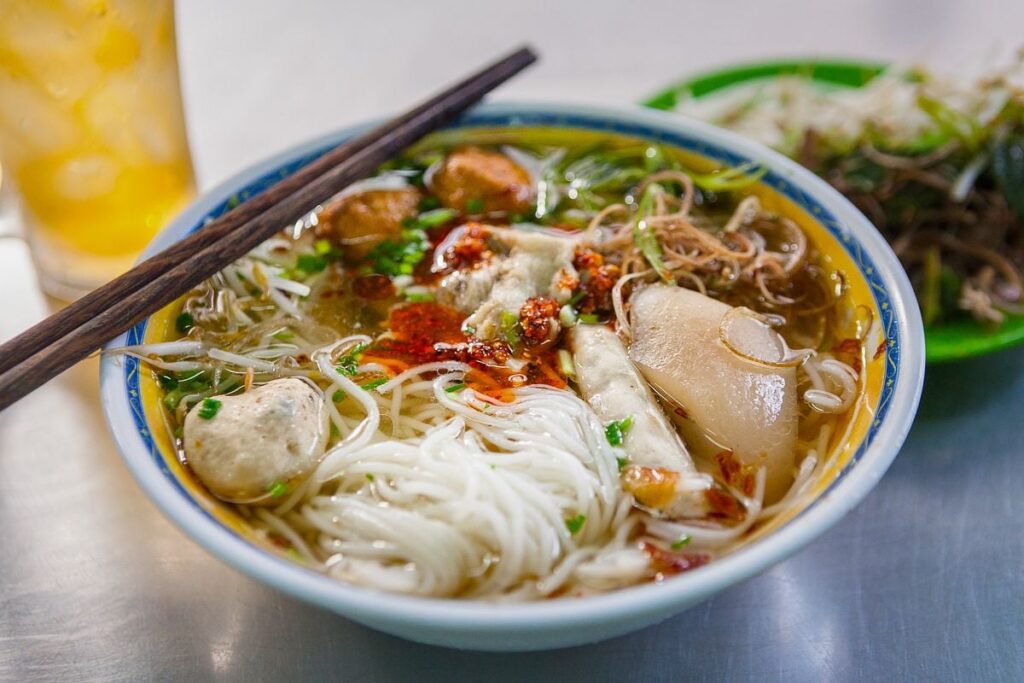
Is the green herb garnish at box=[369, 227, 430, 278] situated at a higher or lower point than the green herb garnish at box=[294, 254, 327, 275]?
lower

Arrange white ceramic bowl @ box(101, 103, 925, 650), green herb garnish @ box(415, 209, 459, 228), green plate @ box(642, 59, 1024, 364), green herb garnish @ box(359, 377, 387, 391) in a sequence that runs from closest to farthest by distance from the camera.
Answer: white ceramic bowl @ box(101, 103, 925, 650) < green herb garnish @ box(359, 377, 387, 391) < green herb garnish @ box(415, 209, 459, 228) < green plate @ box(642, 59, 1024, 364)

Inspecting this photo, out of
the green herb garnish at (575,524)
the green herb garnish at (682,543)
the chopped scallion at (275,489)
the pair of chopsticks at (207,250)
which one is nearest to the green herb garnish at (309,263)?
the pair of chopsticks at (207,250)

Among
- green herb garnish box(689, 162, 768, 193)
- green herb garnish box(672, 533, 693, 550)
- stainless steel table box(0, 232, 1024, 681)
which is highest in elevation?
green herb garnish box(689, 162, 768, 193)

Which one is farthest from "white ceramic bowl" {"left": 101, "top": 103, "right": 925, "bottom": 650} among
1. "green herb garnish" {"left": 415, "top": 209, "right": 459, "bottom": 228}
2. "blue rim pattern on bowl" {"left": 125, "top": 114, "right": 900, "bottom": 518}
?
"green herb garnish" {"left": 415, "top": 209, "right": 459, "bottom": 228}

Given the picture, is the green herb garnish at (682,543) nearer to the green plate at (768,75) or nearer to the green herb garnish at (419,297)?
the green herb garnish at (419,297)

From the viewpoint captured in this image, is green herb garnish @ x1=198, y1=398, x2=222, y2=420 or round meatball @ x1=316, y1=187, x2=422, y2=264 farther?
round meatball @ x1=316, y1=187, x2=422, y2=264

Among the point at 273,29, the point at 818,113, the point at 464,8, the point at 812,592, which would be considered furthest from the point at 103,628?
the point at 464,8

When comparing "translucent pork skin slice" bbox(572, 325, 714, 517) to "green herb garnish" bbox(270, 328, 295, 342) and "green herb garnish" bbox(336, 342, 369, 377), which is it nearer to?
"green herb garnish" bbox(336, 342, 369, 377)
